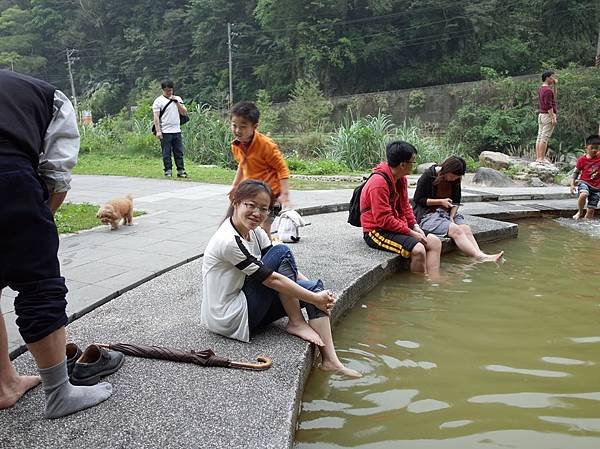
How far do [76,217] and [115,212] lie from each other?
93 cm

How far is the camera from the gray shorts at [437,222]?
214 inches

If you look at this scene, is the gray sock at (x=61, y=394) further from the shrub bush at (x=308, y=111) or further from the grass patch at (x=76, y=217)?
the shrub bush at (x=308, y=111)

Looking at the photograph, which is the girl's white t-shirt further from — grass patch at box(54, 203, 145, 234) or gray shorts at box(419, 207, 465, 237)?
grass patch at box(54, 203, 145, 234)

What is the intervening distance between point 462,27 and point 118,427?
111 feet

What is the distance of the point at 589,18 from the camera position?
27203 mm

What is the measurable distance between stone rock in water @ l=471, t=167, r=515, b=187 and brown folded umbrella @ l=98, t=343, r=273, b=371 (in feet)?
27.8

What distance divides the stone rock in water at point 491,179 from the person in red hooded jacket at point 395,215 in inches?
225

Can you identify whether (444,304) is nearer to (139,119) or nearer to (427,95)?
(139,119)

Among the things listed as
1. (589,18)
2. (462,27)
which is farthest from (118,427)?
(462,27)

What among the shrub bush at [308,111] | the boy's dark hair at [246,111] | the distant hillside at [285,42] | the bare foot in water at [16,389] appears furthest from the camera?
the distant hillside at [285,42]

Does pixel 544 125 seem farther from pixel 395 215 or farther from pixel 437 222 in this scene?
pixel 395 215

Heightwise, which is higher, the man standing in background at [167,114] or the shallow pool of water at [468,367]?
the man standing in background at [167,114]

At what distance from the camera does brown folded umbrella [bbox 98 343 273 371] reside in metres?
2.62

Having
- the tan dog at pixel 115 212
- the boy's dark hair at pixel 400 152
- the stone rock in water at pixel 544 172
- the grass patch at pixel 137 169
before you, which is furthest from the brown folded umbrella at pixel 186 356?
the stone rock in water at pixel 544 172
